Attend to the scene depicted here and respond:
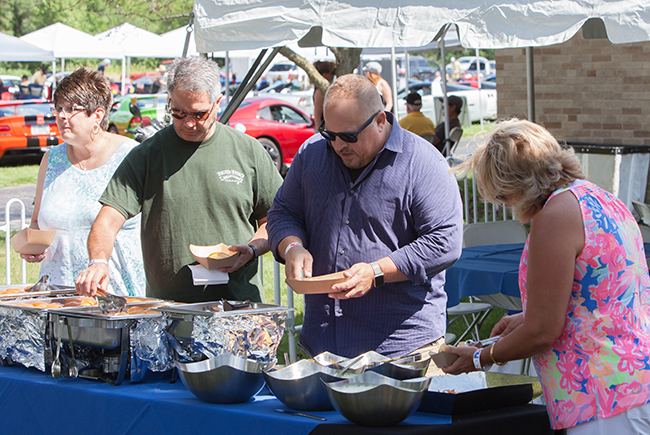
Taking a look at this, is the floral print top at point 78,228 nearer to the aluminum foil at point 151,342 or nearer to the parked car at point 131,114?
the aluminum foil at point 151,342

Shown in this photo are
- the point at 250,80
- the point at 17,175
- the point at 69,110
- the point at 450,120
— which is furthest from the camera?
the point at 17,175

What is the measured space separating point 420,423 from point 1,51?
15.4 meters

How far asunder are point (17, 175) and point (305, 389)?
12773 mm

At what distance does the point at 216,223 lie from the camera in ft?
9.27

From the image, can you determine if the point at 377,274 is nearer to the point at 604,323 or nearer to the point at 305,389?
the point at 305,389

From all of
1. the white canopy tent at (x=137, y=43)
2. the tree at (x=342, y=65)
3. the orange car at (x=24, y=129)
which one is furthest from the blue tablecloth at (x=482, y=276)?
the white canopy tent at (x=137, y=43)

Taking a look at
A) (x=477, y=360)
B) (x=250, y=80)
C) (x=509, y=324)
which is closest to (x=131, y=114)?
(x=250, y=80)

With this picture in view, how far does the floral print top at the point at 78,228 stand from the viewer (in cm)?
316

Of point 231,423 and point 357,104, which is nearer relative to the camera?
point 231,423

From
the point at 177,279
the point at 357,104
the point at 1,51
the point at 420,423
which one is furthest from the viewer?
the point at 1,51

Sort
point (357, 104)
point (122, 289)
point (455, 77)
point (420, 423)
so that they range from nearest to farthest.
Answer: point (420, 423), point (357, 104), point (122, 289), point (455, 77)

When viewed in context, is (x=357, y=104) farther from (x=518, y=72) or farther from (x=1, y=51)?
(x=1, y=51)

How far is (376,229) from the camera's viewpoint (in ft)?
7.68

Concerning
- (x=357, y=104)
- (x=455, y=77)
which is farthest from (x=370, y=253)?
(x=455, y=77)
